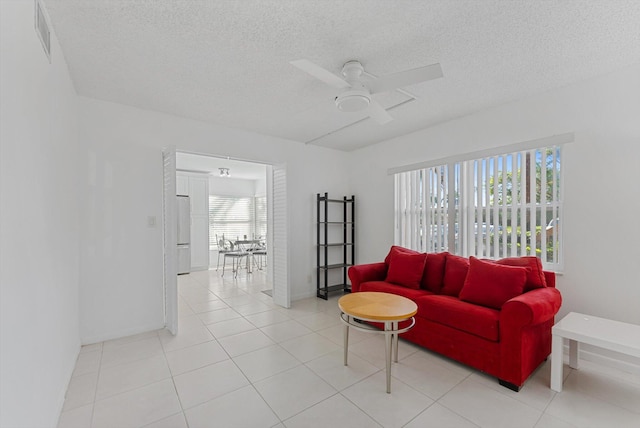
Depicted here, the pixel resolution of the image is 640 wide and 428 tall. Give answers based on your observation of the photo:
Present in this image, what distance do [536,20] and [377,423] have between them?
278cm

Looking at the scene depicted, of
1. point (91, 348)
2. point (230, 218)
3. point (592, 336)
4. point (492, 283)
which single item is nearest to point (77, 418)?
point (91, 348)

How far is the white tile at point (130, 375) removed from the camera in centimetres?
215

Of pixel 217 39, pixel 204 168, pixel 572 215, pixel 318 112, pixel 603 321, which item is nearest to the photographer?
pixel 217 39

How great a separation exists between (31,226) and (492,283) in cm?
327

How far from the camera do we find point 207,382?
7.30 ft

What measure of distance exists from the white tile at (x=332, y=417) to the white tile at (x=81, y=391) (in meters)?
1.48

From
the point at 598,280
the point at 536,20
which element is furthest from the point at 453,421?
the point at 536,20

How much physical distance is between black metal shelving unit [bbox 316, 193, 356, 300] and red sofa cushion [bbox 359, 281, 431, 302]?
1293 mm

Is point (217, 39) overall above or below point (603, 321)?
above

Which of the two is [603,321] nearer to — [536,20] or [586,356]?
[586,356]

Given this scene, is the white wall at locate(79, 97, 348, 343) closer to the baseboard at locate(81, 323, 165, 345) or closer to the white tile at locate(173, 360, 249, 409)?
the baseboard at locate(81, 323, 165, 345)

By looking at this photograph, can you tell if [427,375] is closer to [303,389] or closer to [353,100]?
[303,389]

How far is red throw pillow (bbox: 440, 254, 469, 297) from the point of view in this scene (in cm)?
299

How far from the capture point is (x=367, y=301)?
246cm
